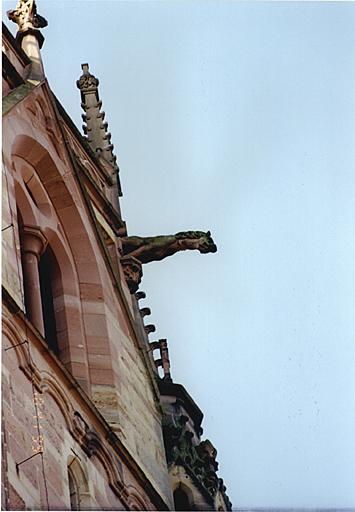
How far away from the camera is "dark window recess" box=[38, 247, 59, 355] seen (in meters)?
22.8

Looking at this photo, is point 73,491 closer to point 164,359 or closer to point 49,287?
point 49,287

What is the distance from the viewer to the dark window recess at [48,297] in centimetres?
2278

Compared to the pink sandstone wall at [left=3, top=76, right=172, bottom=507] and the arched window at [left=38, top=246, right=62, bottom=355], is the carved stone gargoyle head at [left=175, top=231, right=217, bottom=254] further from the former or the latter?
the arched window at [left=38, top=246, right=62, bottom=355]

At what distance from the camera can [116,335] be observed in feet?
76.7

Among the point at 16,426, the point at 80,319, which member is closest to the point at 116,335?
the point at 80,319

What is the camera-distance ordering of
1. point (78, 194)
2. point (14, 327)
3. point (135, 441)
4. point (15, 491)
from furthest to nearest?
point (78, 194), point (135, 441), point (14, 327), point (15, 491)

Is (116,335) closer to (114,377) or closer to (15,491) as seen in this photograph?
(114,377)

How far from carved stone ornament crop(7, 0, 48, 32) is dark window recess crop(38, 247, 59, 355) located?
2.39 m

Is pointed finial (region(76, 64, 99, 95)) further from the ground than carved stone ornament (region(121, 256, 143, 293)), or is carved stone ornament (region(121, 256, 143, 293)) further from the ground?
pointed finial (region(76, 64, 99, 95))

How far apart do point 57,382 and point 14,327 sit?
80cm

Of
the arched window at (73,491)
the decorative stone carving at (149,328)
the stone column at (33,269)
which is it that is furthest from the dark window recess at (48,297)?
the arched window at (73,491)

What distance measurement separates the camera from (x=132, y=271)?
2462cm

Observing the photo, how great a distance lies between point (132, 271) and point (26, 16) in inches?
92.3

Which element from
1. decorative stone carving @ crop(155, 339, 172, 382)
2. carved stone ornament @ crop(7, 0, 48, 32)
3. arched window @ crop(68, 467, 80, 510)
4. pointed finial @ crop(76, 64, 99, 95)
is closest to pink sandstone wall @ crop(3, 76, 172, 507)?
arched window @ crop(68, 467, 80, 510)
